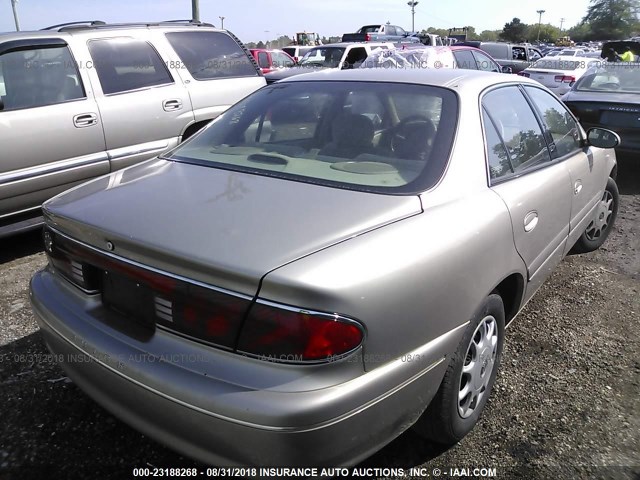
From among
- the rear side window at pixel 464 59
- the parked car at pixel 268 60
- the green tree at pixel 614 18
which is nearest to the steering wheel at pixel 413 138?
the rear side window at pixel 464 59

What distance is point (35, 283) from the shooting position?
2.44m

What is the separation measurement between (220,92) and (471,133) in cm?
403

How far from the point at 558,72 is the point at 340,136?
42.7 feet

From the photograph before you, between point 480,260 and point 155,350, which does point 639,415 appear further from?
point 155,350

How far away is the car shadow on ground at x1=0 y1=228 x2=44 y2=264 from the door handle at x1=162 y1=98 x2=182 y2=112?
1650 mm

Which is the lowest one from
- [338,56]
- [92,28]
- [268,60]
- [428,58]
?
[268,60]

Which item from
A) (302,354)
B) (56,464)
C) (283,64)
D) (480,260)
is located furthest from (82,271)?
(283,64)

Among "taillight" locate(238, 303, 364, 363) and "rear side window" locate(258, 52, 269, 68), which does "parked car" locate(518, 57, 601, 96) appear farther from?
"taillight" locate(238, 303, 364, 363)

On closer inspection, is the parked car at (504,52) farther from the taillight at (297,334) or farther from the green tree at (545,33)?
→ the green tree at (545,33)

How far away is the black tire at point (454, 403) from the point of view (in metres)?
2.11

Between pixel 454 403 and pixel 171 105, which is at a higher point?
pixel 171 105

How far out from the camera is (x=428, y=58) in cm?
1048

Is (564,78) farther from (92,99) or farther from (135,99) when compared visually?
(92,99)

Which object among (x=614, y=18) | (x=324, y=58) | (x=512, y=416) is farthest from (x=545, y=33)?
(x=512, y=416)
